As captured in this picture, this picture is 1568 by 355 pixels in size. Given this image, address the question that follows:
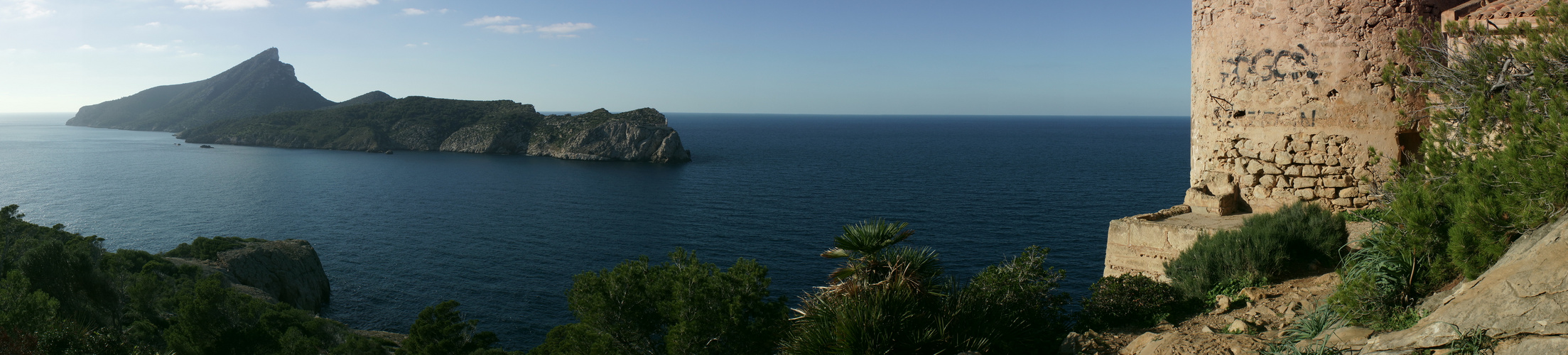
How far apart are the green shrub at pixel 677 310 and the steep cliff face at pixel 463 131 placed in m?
88.4

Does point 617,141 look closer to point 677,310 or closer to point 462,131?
point 462,131

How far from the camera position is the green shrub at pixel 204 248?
3650cm

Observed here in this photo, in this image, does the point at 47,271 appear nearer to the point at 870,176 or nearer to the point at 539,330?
the point at 539,330

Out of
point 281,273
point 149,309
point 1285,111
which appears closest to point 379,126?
point 281,273

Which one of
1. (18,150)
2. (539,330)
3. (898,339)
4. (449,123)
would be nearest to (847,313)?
(898,339)

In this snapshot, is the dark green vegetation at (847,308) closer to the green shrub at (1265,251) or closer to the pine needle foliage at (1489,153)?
the green shrub at (1265,251)

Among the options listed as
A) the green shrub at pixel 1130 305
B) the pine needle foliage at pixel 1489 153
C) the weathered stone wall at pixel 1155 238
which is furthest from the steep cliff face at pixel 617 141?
the pine needle foliage at pixel 1489 153

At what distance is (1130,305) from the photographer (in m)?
9.38

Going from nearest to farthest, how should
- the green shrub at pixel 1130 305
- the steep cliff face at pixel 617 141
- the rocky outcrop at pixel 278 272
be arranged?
the green shrub at pixel 1130 305
the rocky outcrop at pixel 278 272
the steep cliff face at pixel 617 141

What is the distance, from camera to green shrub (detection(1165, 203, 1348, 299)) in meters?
9.40

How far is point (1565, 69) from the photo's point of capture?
6.41 metres

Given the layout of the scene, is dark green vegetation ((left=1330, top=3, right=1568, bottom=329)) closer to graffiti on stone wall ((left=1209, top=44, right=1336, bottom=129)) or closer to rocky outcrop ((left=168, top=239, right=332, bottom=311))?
graffiti on stone wall ((left=1209, top=44, right=1336, bottom=129))

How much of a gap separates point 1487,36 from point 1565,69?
67.1 inches

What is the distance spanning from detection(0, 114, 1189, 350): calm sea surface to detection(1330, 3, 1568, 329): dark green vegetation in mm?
23191
